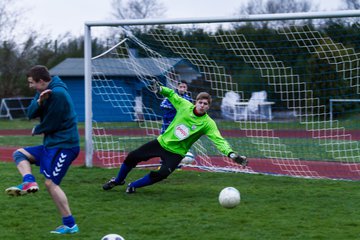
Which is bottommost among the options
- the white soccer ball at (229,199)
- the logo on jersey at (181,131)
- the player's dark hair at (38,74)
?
the white soccer ball at (229,199)

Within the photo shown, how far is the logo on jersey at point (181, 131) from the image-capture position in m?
9.16

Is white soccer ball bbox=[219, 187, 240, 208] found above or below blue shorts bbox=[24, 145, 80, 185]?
below

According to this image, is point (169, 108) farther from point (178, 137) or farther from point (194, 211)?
point (194, 211)

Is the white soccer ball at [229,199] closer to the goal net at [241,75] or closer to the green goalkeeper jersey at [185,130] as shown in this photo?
the green goalkeeper jersey at [185,130]

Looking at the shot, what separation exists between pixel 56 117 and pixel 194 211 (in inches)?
87.3

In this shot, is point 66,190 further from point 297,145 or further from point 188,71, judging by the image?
point 297,145

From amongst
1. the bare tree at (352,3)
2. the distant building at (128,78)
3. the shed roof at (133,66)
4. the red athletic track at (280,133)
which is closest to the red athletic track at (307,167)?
the red athletic track at (280,133)

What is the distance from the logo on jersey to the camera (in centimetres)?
916

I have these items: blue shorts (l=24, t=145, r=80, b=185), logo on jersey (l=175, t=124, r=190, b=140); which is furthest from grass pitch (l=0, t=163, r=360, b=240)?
logo on jersey (l=175, t=124, r=190, b=140)

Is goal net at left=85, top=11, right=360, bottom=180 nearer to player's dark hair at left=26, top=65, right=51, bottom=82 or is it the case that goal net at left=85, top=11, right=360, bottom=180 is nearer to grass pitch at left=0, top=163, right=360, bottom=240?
grass pitch at left=0, top=163, right=360, bottom=240

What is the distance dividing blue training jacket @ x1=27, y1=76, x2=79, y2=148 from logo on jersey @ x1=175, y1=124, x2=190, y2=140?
2450mm

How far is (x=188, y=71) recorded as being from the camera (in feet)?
44.4

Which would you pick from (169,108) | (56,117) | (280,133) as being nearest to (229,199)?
(56,117)

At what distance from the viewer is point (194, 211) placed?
26.5ft
